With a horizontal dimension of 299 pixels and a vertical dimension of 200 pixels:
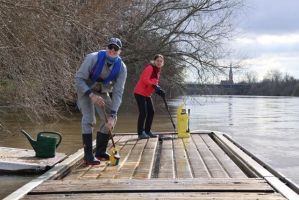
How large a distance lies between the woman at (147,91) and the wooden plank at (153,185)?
4.75m

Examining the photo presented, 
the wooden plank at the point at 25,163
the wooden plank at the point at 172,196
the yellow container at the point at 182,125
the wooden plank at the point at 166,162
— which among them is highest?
the yellow container at the point at 182,125

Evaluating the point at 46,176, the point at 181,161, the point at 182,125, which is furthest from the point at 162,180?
the point at 182,125

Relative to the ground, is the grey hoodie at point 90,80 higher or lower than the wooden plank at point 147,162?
higher

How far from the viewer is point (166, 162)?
25.5 ft

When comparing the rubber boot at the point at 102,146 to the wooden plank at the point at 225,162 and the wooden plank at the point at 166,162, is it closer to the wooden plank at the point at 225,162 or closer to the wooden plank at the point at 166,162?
the wooden plank at the point at 166,162

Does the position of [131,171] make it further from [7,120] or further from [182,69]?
[182,69]

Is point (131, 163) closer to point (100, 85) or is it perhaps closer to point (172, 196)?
point (100, 85)

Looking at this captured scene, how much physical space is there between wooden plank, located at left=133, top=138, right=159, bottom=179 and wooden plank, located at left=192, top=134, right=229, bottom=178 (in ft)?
2.47

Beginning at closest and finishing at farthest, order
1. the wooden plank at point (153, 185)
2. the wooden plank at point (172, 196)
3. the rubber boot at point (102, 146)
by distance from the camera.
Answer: the wooden plank at point (172, 196), the wooden plank at point (153, 185), the rubber boot at point (102, 146)

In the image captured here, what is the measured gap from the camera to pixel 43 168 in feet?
28.9

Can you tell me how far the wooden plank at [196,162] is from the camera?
673 centimetres

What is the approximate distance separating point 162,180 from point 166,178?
0.26m

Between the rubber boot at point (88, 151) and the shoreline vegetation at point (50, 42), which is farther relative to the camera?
the shoreline vegetation at point (50, 42)

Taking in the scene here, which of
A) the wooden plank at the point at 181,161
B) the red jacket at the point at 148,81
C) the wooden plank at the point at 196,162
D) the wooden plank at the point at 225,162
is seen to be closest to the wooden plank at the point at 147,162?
the wooden plank at the point at 181,161
